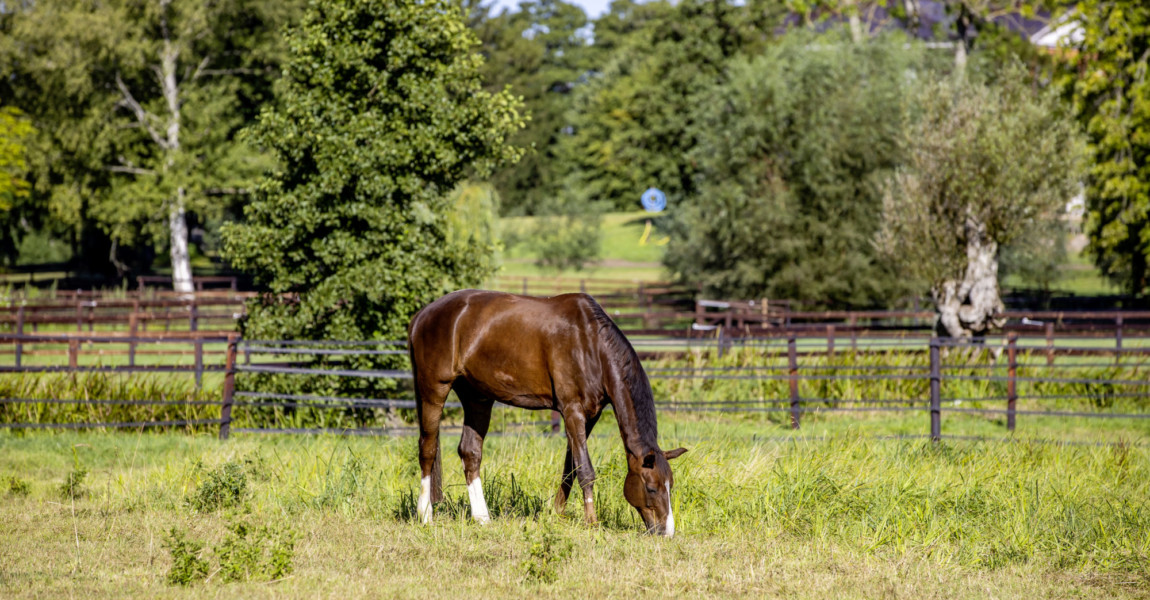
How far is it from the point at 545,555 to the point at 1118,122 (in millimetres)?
28680

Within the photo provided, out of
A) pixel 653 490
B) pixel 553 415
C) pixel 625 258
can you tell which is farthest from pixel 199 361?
pixel 625 258

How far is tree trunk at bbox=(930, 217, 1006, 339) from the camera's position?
19.1 metres

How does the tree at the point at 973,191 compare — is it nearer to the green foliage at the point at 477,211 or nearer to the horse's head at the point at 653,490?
the green foliage at the point at 477,211

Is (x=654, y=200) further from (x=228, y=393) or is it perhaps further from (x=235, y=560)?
(x=235, y=560)

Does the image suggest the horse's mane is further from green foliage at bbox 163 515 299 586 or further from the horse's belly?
green foliage at bbox 163 515 299 586

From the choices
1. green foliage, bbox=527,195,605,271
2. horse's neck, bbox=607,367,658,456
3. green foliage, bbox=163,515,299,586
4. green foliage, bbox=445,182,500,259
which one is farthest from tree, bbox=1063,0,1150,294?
green foliage, bbox=163,515,299,586

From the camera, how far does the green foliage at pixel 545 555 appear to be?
229 inches

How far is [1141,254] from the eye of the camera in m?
29.5

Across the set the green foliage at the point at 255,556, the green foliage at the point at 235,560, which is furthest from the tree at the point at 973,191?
the green foliage at the point at 235,560

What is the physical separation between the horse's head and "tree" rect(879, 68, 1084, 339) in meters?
14.1

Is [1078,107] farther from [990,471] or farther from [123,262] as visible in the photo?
[123,262]

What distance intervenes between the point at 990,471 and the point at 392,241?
26.9 feet

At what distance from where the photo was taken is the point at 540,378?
23.5ft

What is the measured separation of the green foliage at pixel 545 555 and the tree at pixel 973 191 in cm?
1476
